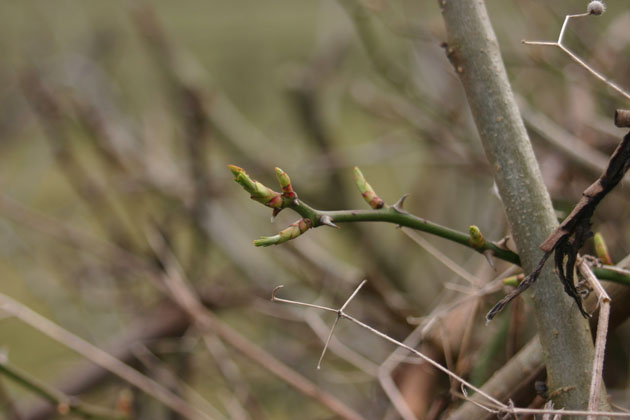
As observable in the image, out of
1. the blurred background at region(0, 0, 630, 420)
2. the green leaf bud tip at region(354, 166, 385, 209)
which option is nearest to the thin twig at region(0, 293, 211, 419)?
the blurred background at region(0, 0, 630, 420)

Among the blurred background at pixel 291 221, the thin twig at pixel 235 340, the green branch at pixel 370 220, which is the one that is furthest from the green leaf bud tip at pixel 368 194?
the thin twig at pixel 235 340

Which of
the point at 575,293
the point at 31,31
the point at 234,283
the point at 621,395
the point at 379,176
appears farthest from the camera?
the point at 379,176

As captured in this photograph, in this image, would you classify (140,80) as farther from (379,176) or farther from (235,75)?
(379,176)

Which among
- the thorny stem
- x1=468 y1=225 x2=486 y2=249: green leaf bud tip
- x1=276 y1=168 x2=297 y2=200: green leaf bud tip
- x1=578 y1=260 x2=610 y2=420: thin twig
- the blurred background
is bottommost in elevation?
the blurred background

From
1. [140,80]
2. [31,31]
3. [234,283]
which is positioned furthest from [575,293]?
[140,80]

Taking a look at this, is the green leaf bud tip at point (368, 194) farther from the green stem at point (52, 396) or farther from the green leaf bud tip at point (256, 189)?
the green stem at point (52, 396)

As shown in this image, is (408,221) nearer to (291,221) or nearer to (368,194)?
(368,194)

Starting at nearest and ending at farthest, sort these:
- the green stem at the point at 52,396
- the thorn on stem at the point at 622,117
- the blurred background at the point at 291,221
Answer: the thorn on stem at the point at 622,117 → the green stem at the point at 52,396 → the blurred background at the point at 291,221

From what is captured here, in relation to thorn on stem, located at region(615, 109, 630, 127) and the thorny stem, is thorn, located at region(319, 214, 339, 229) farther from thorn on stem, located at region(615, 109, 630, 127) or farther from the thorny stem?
thorn on stem, located at region(615, 109, 630, 127)
